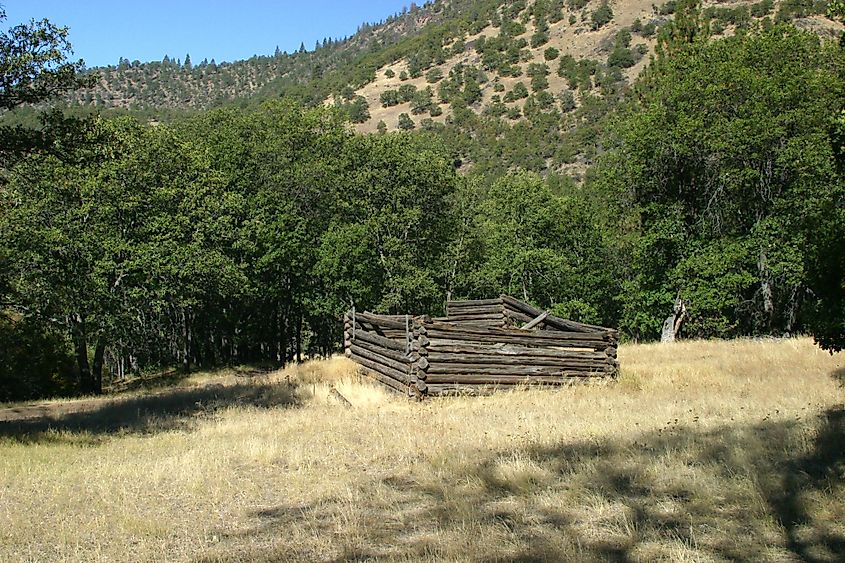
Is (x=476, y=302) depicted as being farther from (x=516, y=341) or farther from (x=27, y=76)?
(x=27, y=76)

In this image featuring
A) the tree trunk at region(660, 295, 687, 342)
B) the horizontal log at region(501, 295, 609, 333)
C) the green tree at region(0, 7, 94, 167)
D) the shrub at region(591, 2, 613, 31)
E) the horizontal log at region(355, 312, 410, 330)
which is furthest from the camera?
the shrub at region(591, 2, 613, 31)

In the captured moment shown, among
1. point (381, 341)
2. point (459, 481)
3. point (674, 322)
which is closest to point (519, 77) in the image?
point (674, 322)

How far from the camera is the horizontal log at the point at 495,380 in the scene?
47.4ft

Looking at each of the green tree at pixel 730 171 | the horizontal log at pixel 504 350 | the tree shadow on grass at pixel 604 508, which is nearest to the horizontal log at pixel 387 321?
the horizontal log at pixel 504 350

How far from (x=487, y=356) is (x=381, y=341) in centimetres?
365

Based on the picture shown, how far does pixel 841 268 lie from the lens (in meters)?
7.62

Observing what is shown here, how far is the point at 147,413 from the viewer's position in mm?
15156

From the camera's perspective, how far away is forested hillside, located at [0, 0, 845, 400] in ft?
75.7

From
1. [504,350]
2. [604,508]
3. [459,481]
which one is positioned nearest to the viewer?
[604,508]

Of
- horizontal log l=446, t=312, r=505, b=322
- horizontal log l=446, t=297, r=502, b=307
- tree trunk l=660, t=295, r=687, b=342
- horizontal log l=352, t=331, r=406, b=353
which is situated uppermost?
horizontal log l=446, t=297, r=502, b=307

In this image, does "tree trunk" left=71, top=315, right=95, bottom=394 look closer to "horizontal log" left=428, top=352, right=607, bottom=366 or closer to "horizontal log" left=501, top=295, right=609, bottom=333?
"horizontal log" left=501, top=295, right=609, bottom=333

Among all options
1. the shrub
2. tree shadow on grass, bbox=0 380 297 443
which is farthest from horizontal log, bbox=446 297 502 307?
the shrub

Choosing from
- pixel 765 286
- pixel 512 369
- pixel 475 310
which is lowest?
pixel 512 369

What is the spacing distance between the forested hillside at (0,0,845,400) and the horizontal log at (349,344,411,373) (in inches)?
→ 300
